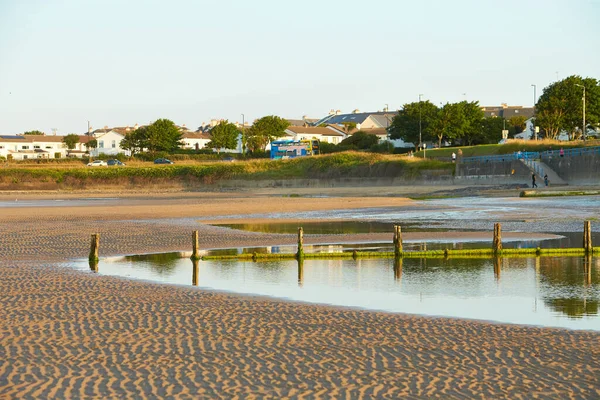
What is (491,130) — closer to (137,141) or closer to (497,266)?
(137,141)

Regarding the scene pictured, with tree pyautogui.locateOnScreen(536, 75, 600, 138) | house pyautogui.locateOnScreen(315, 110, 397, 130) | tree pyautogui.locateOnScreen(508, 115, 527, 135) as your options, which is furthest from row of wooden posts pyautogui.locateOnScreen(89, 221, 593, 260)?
house pyautogui.locateOnScreen(315, 110, 397, 130)

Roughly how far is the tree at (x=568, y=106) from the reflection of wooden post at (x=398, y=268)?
82277 mm

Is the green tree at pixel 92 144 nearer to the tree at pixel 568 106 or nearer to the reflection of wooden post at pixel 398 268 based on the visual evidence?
the tree at pixel 568 106

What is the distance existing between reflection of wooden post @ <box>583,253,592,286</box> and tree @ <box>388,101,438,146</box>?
94.2 metres

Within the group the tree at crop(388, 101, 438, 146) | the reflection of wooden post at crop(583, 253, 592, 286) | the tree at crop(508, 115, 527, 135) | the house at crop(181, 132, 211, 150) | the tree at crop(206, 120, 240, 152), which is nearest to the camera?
the reflection of wooden post at crop(583, 253, 592, 286)

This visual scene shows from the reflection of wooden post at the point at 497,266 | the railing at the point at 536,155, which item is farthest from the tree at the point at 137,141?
the reflection of wooden post at the point at 497,266

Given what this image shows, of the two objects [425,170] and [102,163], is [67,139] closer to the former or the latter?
[102,163]

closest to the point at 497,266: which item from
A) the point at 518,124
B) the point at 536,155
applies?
the point at 536,155

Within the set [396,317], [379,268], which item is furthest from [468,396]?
[379,268]

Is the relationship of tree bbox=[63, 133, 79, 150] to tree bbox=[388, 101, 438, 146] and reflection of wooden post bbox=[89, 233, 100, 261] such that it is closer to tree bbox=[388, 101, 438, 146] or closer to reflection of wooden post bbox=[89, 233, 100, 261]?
tree bbox=[388, 101, 438, 146]

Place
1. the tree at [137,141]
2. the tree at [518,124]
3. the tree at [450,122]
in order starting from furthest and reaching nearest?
the tree at [518,124]
the tree at [137,141]
the tree at [450,122]

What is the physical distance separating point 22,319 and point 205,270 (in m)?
9.51

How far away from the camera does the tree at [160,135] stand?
449 ft

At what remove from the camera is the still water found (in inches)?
704
